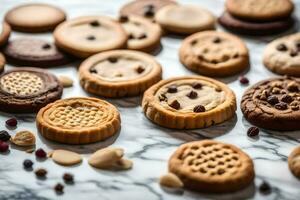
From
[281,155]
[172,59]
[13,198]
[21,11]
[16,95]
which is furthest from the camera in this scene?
[21,11]

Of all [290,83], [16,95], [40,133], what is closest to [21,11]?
[16,95]

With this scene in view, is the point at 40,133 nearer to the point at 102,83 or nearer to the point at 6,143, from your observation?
the point at 6,143

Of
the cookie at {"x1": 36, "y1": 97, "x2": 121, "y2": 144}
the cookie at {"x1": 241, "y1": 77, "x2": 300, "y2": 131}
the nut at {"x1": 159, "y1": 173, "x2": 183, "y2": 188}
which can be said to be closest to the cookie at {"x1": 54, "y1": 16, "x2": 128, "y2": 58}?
the cookie at {"x1": 36, "y1": 97, "x2": 121, "y2": 144}

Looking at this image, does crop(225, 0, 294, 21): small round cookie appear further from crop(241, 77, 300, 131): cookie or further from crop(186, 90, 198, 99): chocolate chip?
crop(186, 90, 198, 99): chocolate chip

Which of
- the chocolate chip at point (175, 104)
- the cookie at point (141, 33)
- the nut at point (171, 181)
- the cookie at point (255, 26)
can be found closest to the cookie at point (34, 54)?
Answer: the cookie at point (141, 33)

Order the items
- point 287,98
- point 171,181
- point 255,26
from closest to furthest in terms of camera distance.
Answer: point 171,181 < point 287,98 < point 255,26

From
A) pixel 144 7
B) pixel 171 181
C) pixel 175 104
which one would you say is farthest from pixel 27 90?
pixel 144 7

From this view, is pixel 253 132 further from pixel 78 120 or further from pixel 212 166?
pixel 78 120
